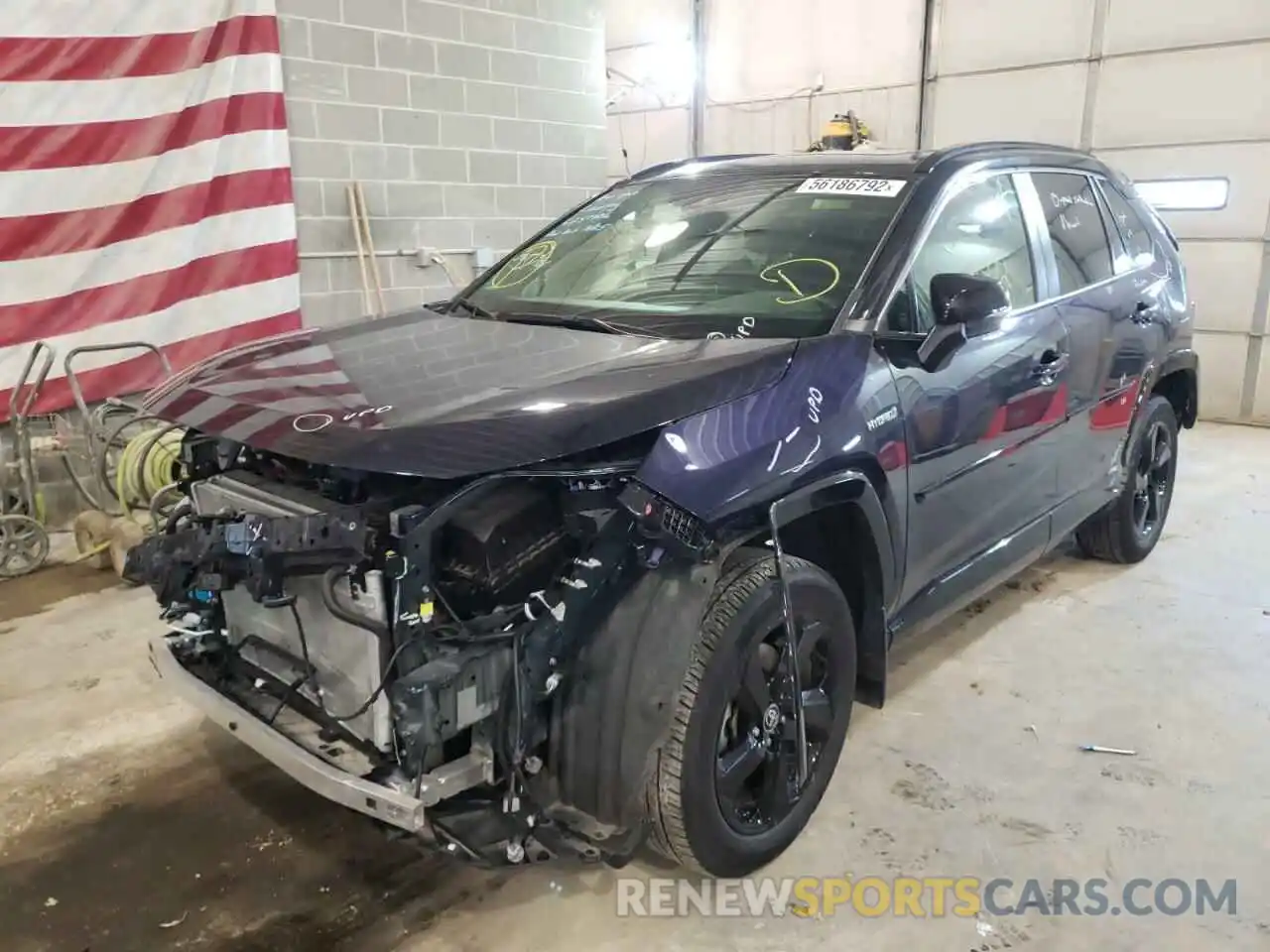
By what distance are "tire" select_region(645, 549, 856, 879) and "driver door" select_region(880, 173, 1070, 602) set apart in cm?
40

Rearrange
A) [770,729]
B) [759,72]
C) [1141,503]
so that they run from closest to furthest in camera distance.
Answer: [770,729] → [1141,503] → [759,72]

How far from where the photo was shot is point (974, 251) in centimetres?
301

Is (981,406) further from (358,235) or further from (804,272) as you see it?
(358,235)

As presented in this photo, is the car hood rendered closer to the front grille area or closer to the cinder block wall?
the front grille area

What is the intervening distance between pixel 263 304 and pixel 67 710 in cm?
311

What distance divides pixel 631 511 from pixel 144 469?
11.1 feet

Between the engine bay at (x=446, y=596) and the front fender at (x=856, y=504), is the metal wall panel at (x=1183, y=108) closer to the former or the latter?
the front fender at (x=856, y=504)

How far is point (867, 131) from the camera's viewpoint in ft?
32.8

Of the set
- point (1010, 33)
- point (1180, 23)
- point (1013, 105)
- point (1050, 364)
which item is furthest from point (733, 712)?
point (1010, 33)

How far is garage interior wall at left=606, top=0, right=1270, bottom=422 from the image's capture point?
26.5ft

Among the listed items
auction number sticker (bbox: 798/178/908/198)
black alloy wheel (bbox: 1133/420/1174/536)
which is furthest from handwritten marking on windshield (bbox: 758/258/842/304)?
black alloy wheel (bbox: 1133/420/1174/536)

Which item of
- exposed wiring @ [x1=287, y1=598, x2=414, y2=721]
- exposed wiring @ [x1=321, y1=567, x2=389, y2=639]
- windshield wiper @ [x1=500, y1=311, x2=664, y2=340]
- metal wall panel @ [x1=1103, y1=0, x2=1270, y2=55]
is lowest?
exposed wiring @ [x1=287, y1=598, x2=414, y2=721]

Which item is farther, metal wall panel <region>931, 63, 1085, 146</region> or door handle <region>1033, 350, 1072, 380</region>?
metal wall panel <region>931, 63, 1085, 146</region>

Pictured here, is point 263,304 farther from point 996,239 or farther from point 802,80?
point 802,80
